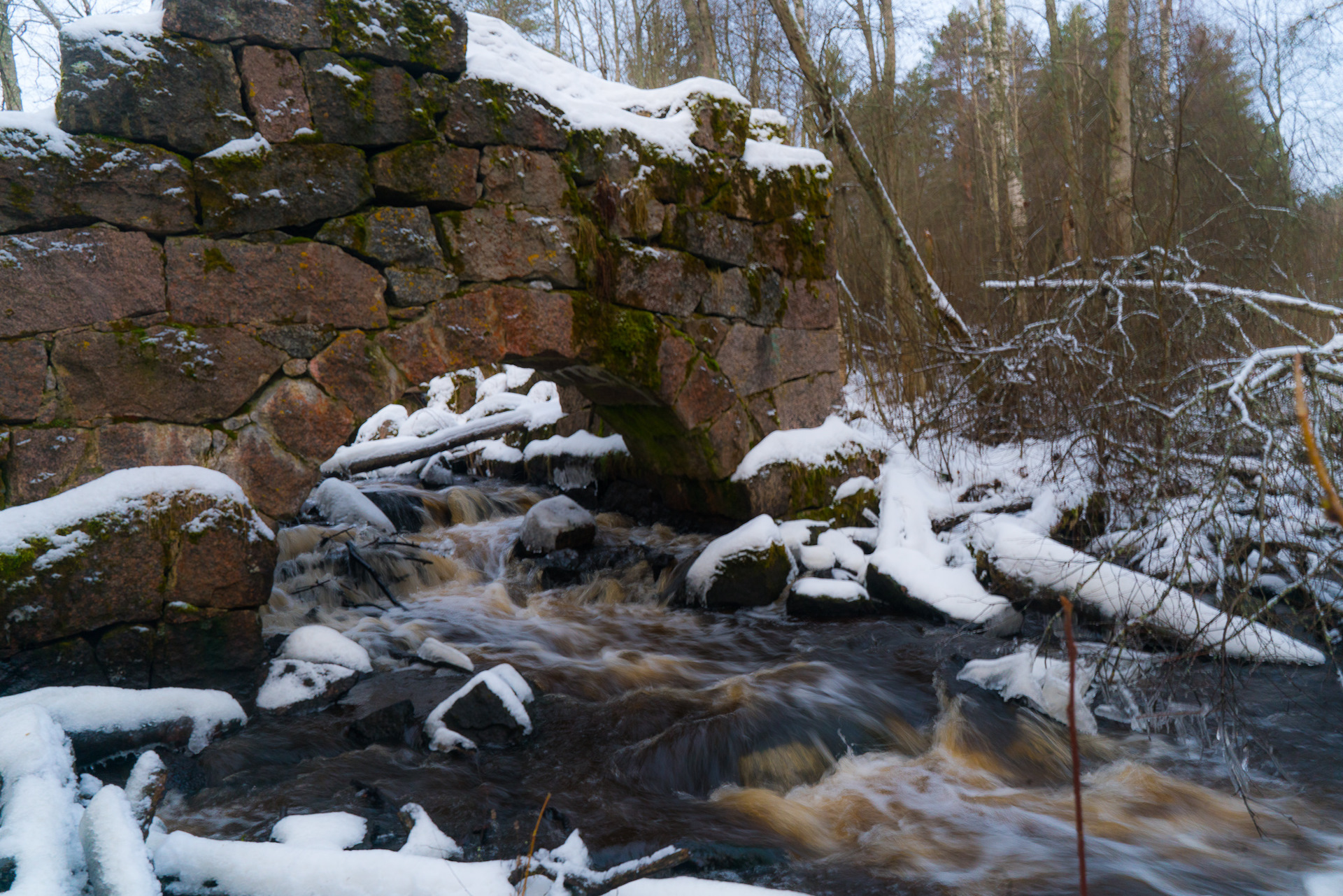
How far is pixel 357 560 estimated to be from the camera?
5.45 meters

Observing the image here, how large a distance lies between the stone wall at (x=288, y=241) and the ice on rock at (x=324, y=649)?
638mm

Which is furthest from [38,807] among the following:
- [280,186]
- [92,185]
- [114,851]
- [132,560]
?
[280,186]

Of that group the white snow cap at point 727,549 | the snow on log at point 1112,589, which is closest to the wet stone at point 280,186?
the white snow cap at point 727,549

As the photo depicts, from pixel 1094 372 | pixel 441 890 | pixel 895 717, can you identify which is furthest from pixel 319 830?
pixel 1094 372

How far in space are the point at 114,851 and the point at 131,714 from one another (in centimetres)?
141

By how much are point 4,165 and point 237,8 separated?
48.7 inches

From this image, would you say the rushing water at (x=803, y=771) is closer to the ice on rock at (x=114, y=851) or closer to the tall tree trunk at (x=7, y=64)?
the ice on rock at (x=114, y=851)

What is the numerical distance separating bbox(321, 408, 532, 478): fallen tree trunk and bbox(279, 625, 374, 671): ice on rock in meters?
4.09

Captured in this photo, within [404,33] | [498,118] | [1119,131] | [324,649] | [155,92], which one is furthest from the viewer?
[1119,131]

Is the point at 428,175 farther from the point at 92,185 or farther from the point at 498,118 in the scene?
the point at 92,185

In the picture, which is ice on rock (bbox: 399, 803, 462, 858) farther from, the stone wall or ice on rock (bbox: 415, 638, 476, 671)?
the stone wall

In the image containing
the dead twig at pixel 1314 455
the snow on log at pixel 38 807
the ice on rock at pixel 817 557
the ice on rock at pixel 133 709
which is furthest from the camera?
the ice on rock at pixel 817 557

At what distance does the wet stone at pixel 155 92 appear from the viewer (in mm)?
3570

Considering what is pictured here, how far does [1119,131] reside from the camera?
23.6ft
